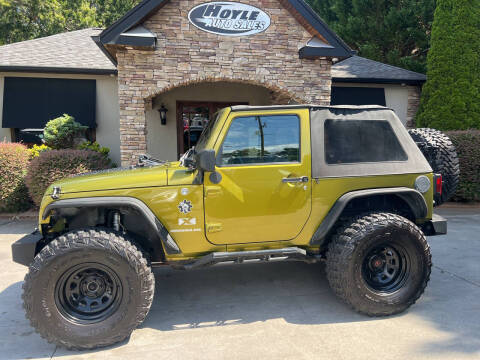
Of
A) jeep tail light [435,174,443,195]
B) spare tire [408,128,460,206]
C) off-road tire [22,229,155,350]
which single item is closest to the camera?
off-road tire [22,229,155,350]

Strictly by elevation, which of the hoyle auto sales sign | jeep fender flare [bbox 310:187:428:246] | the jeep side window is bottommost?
jeep fender flare [bbox 310:187:428:246]

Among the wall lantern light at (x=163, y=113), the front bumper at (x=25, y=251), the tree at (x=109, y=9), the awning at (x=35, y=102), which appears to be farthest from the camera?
the tree at (x=109, y=9)

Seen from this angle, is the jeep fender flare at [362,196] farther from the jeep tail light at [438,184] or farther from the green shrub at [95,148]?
the green shrub at [95,148]

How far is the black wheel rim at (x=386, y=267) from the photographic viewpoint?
3365 mm

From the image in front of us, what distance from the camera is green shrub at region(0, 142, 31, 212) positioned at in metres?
7.55

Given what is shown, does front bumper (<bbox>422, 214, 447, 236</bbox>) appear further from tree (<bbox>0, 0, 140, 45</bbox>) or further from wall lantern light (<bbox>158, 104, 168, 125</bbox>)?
tree (<bbox>0, 0, 140, 45</bbox>)

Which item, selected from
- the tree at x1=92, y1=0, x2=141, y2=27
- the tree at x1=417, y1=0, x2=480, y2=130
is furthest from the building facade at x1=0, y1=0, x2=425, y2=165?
the tree at x1=92, y1=0, x2=141, y2=27

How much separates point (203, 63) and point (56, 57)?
18.7ft

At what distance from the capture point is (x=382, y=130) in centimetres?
347

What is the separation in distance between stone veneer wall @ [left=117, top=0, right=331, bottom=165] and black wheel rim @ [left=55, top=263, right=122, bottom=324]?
473cm

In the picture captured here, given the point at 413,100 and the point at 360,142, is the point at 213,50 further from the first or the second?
the point at 413,100

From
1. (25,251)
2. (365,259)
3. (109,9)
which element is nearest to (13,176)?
(25,251)

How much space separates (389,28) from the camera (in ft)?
49.9

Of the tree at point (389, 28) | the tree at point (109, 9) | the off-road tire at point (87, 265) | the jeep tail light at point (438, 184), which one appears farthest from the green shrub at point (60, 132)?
the tree at point (109, 9)
